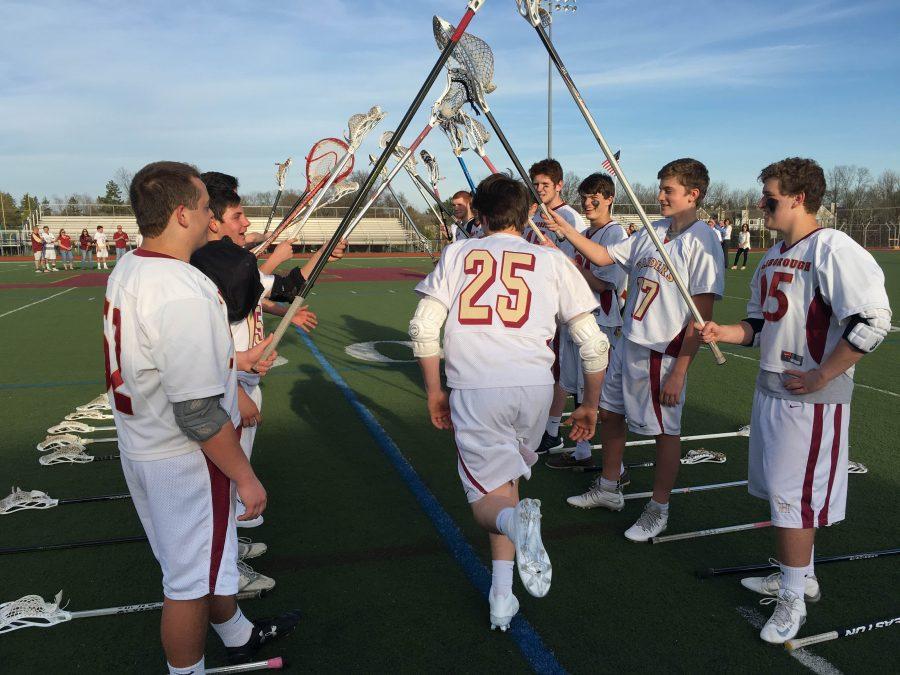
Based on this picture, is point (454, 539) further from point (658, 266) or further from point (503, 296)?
point (658, 266)

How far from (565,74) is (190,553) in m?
3.04

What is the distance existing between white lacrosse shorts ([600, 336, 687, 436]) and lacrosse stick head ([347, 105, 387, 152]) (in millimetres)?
2629

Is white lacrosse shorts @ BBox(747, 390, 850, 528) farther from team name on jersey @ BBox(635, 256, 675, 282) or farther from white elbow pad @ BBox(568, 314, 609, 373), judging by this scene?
team name on jersey @ BBox(635, 256, 675, 282)

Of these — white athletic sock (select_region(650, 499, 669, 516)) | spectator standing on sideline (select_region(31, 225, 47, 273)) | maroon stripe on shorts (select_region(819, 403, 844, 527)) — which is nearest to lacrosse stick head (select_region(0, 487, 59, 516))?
white athletic sock (select_region(650, 499, 669, 516))

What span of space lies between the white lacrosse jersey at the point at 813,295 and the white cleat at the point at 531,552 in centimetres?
157

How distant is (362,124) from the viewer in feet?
16.3

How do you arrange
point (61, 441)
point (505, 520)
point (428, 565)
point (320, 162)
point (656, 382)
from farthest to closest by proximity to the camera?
point (320, 162) < point (61, 441) < point (656, 382) < point (428, 565) < point (505, 520)

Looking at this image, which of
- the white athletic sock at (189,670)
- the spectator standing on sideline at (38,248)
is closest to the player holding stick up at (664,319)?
the white athletic sock at (189,670)

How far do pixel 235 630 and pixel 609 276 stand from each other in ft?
12.4

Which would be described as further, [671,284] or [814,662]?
[671,284]

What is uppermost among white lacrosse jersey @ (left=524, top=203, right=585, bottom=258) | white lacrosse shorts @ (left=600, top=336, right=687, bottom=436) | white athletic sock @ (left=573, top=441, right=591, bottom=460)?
white lacrosse jersey @ (left=524, top=203, right=585, bottom=258)

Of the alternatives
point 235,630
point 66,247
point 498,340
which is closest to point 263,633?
point 235,630

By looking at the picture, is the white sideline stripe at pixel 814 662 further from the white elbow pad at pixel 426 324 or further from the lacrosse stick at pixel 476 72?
the lacrosse stick at pixel 476 72

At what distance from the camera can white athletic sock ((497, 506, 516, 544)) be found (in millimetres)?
2684
